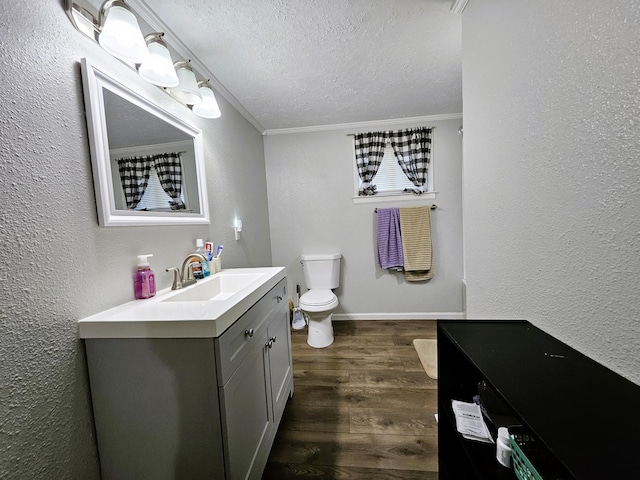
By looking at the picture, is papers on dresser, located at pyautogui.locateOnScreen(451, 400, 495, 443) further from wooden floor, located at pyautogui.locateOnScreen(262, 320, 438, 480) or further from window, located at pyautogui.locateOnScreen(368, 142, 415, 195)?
window, located at pyautogui.locateOnScreen(368, 142, 415, 195)

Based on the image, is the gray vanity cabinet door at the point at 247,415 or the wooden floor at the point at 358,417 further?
the wooden floor at the point at 358,417

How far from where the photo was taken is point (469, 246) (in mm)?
1263

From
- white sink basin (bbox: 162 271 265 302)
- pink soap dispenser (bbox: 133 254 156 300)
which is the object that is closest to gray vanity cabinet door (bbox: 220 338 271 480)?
white sink basin (bbox: 162 271 265 302)

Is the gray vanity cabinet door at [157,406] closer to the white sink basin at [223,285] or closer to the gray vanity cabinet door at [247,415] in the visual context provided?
the gray vanity cabinet door at [247,415]

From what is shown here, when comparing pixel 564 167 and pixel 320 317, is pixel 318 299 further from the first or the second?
pixel 564 167

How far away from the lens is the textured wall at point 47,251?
2.19ft

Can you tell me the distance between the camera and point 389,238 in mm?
2582

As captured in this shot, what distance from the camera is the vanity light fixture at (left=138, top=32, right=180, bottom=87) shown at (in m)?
1.06

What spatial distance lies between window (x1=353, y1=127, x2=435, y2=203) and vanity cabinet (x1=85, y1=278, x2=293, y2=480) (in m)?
2.14

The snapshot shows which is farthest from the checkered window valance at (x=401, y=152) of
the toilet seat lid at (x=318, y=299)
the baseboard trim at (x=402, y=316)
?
the baseboard trim at (x=402, y=316)

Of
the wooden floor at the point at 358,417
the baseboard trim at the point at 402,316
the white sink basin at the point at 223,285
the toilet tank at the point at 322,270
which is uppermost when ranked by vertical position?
the white sink basin at the point at 223,285

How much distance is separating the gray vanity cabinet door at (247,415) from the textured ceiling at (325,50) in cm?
153

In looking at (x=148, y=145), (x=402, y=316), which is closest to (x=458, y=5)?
(x=148, y=145)

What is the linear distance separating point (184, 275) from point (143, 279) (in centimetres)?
26
